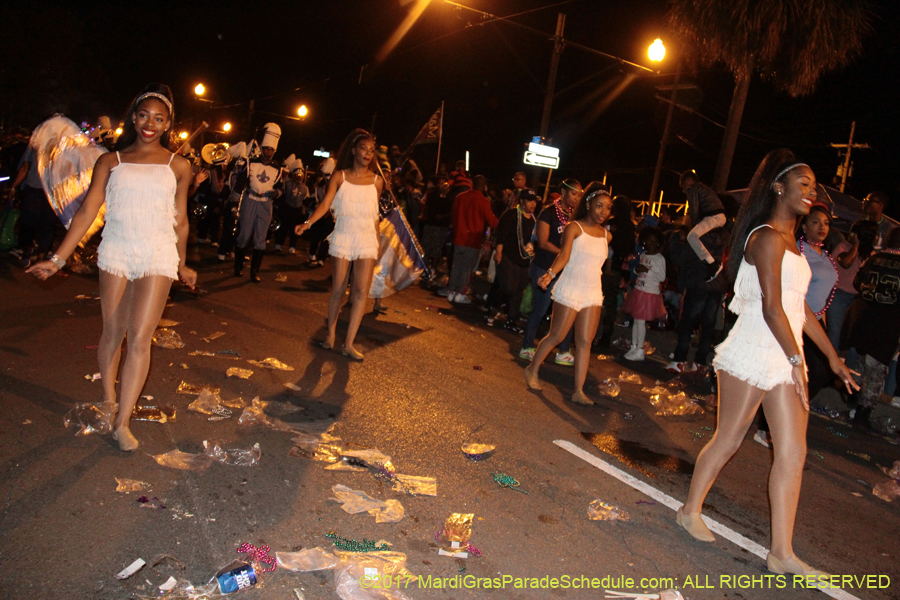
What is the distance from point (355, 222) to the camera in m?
6.83

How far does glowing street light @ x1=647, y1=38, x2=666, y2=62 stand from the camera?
50.3ft

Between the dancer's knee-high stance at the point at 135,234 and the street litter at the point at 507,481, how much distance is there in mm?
2177

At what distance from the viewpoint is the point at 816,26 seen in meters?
12.2

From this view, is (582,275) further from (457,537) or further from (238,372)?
(457,537)

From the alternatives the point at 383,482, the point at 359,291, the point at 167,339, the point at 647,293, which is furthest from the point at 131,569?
the point at 647,293

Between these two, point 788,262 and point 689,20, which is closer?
point 788,262

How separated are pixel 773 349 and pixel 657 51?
1340cm

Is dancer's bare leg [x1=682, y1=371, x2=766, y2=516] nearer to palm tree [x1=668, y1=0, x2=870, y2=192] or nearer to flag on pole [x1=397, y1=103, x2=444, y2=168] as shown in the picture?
palm tree [x1=668, y1=0, x2=870, y2=192]

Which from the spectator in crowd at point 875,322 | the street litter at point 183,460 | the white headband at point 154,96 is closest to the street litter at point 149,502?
the street litter at point 183,460

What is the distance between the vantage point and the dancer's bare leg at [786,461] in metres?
3.61

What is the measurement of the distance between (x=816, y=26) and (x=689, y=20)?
2.18 meters

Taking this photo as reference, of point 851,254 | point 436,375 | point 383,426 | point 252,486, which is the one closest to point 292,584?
point 252,486

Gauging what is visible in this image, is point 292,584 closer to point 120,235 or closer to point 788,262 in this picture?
point 120,235

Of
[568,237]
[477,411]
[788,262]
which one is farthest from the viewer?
[568,237]
